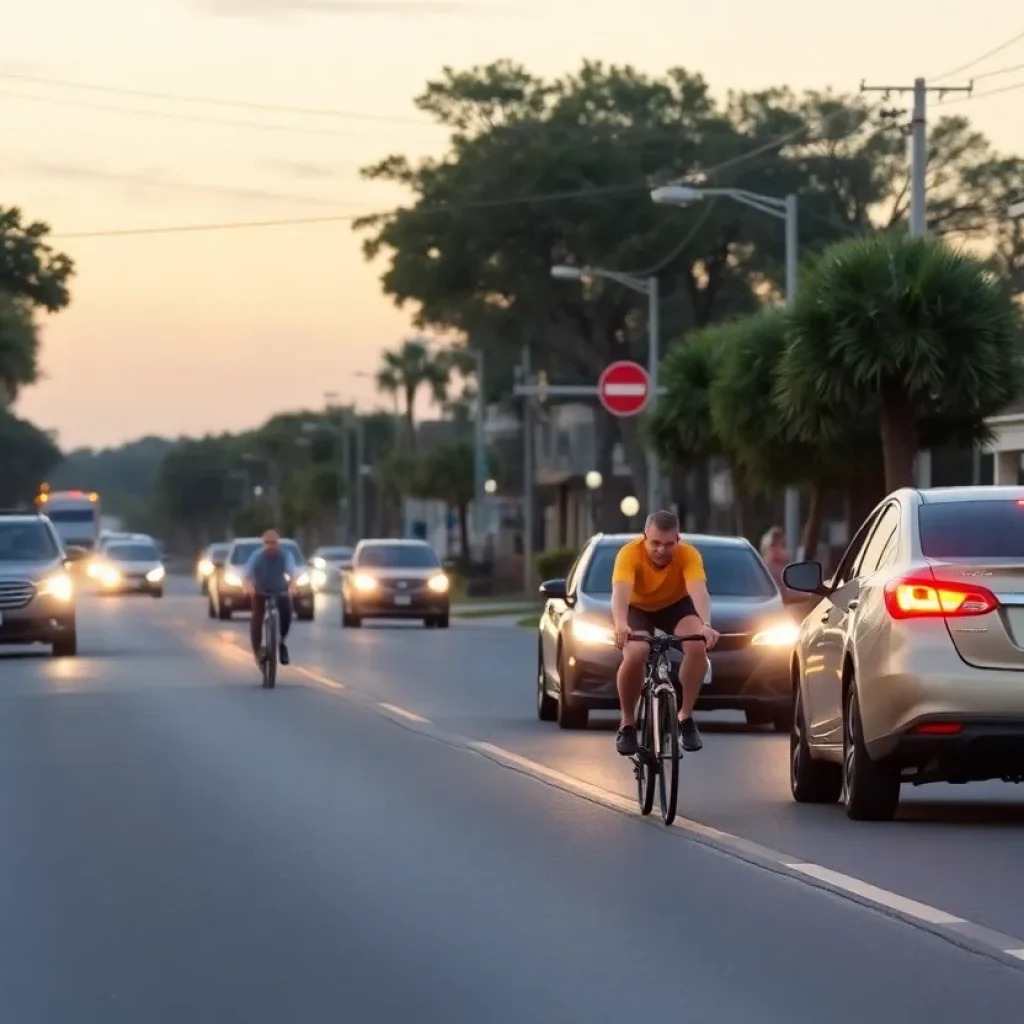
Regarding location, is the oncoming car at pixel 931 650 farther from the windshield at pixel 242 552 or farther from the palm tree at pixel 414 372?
the palm tree at pixel 414 372

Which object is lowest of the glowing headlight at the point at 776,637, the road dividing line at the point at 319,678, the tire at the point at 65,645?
the road dividing line at the point at 319,678

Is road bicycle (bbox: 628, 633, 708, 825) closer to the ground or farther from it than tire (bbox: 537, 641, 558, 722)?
farther from it

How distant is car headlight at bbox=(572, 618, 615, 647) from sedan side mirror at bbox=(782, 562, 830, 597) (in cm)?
664

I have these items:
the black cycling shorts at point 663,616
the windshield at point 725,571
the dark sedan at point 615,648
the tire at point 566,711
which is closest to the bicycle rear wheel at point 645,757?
the black cycling shorts at point 663,616

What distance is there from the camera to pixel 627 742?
15.2m

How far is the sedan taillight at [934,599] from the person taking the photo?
1388cm

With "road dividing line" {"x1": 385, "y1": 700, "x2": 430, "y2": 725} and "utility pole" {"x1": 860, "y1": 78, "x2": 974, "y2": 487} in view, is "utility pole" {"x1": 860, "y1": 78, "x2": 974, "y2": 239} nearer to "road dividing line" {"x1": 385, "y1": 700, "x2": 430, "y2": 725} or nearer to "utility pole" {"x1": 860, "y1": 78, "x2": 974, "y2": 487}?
"utility pole" {"x1": 860, "y1": 78, "x2": 974, "y2": 487}

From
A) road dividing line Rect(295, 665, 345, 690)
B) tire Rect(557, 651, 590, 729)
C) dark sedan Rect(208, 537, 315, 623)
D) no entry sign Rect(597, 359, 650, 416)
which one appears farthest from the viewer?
no entry sign Rect(597, 359, 650, 416)

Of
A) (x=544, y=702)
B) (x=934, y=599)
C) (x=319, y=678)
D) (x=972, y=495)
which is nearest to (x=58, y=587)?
(x=319, y=678)

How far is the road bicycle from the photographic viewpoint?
14766 mm

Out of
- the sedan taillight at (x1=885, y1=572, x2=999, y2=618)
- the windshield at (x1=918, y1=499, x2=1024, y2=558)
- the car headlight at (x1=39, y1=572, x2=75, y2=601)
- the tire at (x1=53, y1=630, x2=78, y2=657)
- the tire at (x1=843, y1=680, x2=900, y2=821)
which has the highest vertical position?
the windshield at (x1=918, y1=499, x2=1024, y2=558)

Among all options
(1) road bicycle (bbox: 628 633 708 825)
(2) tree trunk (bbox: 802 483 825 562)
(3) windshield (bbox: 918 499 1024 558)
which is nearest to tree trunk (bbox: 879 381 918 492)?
(2) tree trunk (bbox: 802 483 825 562)

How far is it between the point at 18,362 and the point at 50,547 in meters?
41.2

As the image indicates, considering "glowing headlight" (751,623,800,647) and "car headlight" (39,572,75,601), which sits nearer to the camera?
"glowing headlight" (751,623,800,647)
